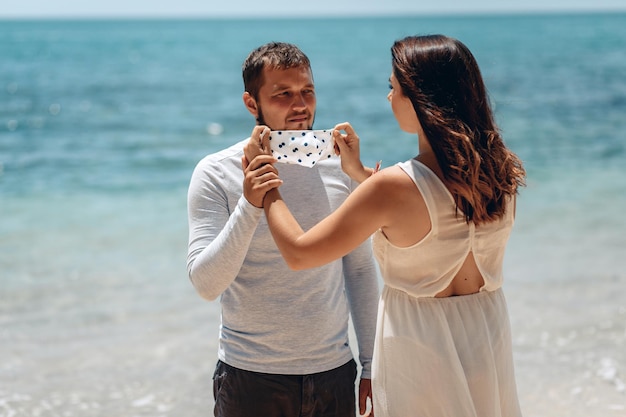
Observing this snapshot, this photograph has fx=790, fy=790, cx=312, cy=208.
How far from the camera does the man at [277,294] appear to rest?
108 inches

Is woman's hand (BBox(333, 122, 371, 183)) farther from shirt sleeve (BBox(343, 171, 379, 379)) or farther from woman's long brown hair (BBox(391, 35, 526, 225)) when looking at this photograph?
shirt sleeve (BBox(343, 171, 379, 379))

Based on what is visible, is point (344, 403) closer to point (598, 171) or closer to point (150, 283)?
point (150, 283)

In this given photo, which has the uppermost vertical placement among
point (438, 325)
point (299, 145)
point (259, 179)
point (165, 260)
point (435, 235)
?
point (299, 145)

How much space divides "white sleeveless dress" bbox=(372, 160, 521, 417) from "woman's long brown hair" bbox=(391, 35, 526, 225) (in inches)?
2.2

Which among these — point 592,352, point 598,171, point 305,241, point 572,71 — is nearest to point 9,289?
point 592,352

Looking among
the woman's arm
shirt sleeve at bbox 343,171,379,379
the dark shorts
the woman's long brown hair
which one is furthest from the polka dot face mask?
the dark shorts

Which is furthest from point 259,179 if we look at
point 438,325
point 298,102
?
point 438,325

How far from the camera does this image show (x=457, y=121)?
232cm

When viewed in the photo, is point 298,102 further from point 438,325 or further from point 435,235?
point 438,325

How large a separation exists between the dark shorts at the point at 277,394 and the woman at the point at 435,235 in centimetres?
34

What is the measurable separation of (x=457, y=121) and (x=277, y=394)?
113 centimetres

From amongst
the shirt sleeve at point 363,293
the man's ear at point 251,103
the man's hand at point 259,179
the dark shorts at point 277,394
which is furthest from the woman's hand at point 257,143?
the dark shorts at point 277,394

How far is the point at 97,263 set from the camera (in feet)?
26.6

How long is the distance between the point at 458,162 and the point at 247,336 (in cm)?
100
